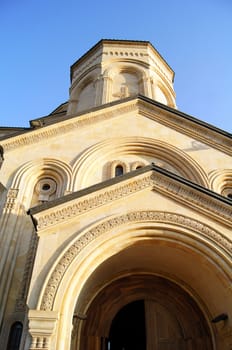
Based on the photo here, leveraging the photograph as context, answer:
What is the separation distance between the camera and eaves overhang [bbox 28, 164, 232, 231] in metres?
6.38

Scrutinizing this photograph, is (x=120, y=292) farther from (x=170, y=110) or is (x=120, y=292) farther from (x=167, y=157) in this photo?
(x=170, y=110)

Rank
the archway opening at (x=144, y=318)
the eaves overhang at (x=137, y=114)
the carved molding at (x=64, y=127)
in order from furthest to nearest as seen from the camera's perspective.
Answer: the eaves overhang at (x=137, y=114)
the carved molding at (x=64, y=127)
the archway opening at (x=144, y=318)

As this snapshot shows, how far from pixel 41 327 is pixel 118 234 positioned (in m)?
2.20

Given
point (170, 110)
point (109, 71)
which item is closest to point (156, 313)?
point (170, 110)

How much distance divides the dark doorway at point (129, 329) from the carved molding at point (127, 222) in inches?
123

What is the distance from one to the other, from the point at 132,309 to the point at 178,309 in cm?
123

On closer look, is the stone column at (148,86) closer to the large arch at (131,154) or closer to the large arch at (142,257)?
the large arch at (131,154)

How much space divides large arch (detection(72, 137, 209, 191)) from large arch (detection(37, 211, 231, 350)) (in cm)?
327

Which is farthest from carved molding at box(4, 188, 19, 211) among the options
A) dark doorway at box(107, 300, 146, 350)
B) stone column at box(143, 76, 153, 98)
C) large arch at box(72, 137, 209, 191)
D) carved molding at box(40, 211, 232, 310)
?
stone column at box(143, 76, 153, 98)

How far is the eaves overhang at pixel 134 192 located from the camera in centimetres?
638

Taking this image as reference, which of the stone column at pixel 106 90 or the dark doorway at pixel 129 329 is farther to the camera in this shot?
the stone column at pixel 106 90

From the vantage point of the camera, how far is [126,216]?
652 cm

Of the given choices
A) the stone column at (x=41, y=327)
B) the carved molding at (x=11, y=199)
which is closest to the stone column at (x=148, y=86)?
the carved molding at (x=11, y=199)

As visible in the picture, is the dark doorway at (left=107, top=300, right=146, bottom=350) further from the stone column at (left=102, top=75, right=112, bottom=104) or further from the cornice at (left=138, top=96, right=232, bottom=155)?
the stone column at (left=102, top=75, right=112, bottom=104)
